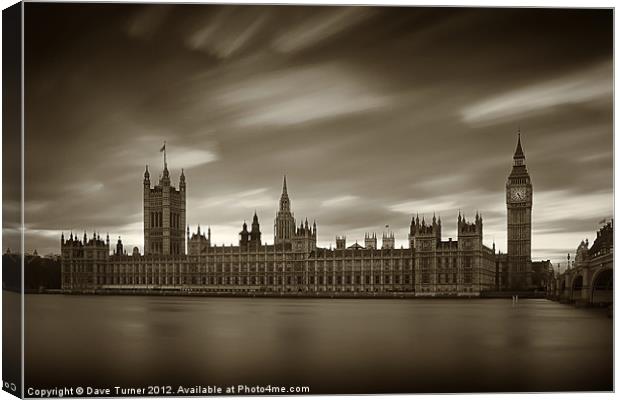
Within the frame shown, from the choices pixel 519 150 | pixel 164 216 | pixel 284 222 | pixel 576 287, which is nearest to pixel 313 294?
pixel 284 222

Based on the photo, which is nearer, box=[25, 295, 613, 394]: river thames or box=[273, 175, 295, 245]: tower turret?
box=[25, 295, 613, 394]: river thames

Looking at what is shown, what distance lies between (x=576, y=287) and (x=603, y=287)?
0.45 m

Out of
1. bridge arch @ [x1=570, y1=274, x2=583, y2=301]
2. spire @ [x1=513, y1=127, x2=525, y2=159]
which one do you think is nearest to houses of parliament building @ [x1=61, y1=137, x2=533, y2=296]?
spire @ [x1=513, y1=127, x2=525, y2=159]

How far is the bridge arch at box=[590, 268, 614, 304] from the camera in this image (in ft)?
44.7

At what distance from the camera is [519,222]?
545 inches

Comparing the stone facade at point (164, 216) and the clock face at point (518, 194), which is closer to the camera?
the stone facade at point (164, 216)

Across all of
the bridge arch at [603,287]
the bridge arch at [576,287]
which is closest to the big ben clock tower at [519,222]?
the bridge arch at [576,287]

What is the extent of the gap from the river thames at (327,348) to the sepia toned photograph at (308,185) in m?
0.03

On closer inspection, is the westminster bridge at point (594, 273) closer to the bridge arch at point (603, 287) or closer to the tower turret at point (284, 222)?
the bridge arch at point (603, 287)

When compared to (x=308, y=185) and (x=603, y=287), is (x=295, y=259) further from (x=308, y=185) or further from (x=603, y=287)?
(x=603, y=287)

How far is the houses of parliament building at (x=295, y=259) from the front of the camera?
1376 cm

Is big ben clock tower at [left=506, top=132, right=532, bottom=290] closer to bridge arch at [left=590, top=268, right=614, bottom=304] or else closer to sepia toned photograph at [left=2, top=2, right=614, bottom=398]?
sepia toned photograph at [left=2, top=2, right=614, bottom=398]

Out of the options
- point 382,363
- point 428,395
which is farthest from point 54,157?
point 428,395

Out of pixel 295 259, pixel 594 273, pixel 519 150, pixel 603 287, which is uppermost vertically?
pixel 519 150
